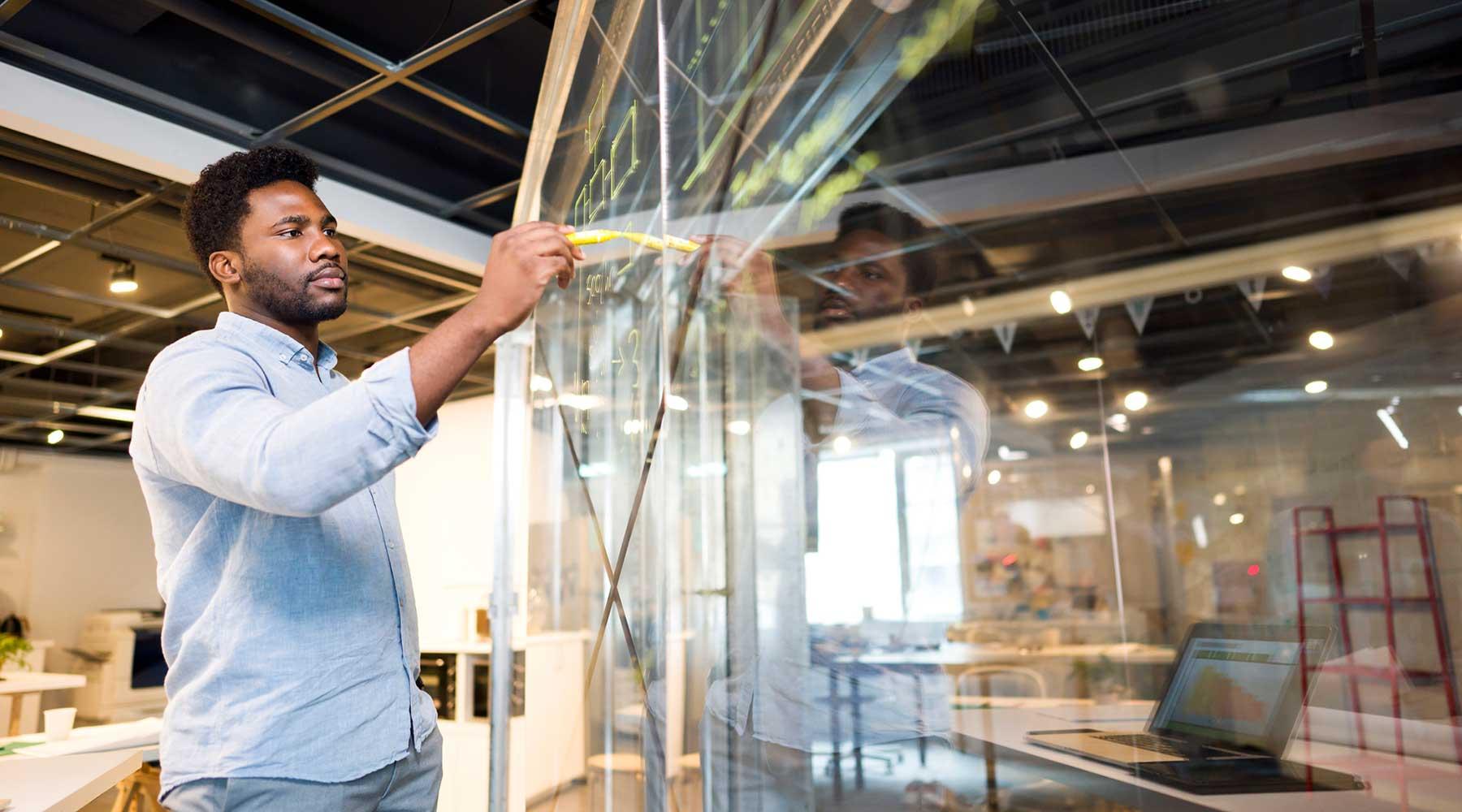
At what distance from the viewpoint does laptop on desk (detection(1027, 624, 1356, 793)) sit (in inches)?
38.3

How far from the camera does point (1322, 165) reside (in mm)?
2908

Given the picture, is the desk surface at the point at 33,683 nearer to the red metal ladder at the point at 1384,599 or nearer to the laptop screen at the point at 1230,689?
the laptop screen at the point at 1230,689

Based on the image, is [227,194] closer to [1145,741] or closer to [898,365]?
[898,365]

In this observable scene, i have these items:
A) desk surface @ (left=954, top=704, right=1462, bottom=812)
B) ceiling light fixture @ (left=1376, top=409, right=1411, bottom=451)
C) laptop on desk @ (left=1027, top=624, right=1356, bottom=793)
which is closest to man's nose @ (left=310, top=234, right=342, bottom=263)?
desk surface @ (left=954, top=704, right=1462, bottom=812)

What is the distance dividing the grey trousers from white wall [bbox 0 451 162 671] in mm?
10001

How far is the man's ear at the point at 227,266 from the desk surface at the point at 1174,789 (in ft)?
3.22

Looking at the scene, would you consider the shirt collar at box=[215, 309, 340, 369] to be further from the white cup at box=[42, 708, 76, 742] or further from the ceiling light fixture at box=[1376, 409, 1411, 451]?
the ceiling light fixture at box=[1376, 409, 1411, 451]

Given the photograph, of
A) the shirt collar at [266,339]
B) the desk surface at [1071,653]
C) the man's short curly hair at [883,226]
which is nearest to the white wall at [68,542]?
the desk surface at [1071,653]

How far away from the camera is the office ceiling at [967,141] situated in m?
2.01

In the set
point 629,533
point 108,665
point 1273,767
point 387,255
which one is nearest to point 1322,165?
point 1273,767

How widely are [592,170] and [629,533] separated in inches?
23.4

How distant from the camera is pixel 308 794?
29.6 inches

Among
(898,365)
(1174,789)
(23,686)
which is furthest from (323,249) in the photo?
(23,686)

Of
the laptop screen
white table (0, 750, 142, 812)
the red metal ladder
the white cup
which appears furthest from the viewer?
the red metal ladder
